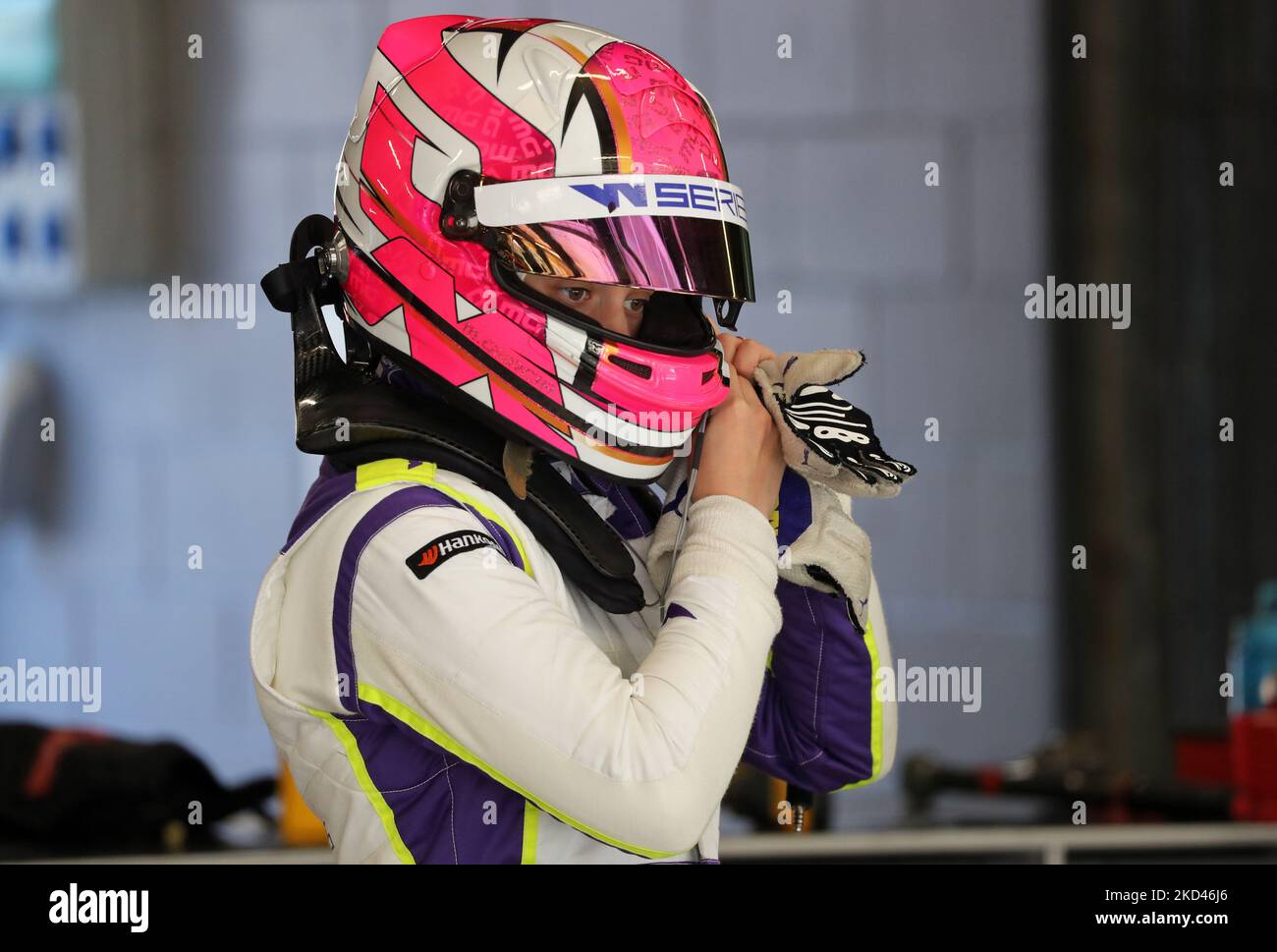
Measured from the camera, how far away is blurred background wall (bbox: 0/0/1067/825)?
2.60 m

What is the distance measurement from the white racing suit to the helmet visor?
0.16 meters

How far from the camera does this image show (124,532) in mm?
2607

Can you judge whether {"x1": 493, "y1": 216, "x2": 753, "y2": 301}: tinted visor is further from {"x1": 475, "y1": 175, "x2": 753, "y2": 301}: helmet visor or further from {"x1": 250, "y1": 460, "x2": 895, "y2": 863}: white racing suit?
{"x1": 250, "y1": 460, "x2": 895, "y2": 863}: white racing suit

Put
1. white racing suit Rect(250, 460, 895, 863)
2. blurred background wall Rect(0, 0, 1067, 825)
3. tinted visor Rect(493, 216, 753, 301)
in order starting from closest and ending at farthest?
white racing suit Rect(250, 460, 895, 863), tinted visor Rect(493, 216, 753, 301), blurred background wall Rect(0, 0, 1067, 825)

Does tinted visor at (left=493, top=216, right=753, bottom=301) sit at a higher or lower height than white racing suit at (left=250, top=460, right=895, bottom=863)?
higher

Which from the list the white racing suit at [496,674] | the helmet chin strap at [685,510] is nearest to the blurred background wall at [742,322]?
the helmet chin strap at [685,510]

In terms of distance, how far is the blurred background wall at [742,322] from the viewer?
2.60 metres

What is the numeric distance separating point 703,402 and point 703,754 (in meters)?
0.28

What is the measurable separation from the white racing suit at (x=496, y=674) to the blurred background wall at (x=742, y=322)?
1658mm

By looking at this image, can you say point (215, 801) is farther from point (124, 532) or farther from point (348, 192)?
point (348, 192)

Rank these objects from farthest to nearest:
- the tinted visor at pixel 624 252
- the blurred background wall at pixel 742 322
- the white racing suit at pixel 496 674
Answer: the blurred background wall at pixel 742 322
the tinted visor at pixel 624 252
the white racing suit at pixel 496 674

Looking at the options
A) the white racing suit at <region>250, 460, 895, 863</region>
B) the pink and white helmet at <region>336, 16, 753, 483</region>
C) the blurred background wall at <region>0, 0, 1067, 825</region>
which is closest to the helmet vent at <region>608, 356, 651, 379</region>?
the pink and white helmet at <region>336, 16, 753, 483</region>

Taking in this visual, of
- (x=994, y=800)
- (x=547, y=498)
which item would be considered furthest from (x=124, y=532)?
(x=547, y=498)

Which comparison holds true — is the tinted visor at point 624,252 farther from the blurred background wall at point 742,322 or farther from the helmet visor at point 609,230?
the blurred background wall at point 742,322
